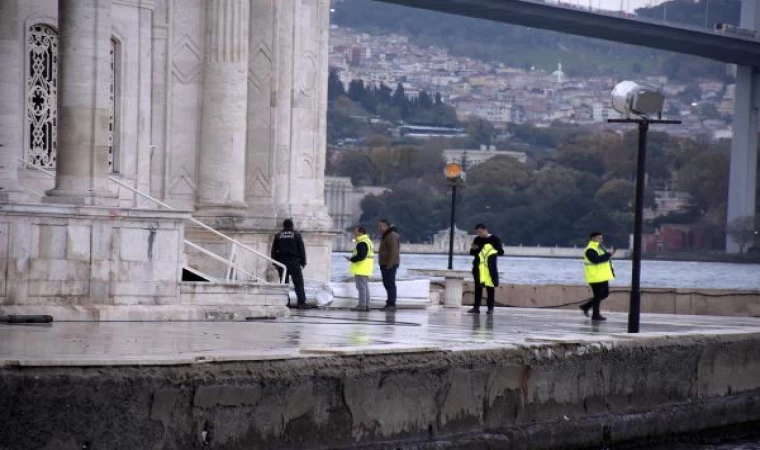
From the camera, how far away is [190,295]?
2089 centimetres

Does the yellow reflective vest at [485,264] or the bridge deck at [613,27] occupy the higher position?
the bridge deck at [613,27]

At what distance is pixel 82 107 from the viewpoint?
19.9 metres

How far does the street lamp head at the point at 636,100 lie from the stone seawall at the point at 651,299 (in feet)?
32.5

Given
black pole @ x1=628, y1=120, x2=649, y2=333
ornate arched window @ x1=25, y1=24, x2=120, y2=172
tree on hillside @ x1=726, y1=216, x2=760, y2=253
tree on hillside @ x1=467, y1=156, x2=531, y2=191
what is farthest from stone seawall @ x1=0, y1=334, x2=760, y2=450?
tree on hillside @ x1=467, y1=156, x2=531, y2=191

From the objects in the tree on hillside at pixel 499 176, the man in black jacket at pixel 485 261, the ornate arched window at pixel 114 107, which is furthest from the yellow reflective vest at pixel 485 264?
the tree on hillside at pixel 499 176

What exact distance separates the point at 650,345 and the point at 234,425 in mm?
6392

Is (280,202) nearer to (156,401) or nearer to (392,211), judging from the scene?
(156,401)

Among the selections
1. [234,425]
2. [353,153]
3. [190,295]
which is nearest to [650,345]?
[190,295]

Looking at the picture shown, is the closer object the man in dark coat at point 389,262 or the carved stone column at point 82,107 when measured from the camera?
the carved stone column at point 82,107

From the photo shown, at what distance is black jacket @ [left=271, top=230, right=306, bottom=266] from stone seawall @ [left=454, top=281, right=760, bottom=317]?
6.14 meters

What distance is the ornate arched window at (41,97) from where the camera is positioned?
23875mm

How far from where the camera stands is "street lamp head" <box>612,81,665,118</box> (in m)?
21.0

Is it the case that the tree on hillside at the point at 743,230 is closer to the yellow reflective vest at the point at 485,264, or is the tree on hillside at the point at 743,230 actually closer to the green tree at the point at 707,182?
the green tree at the point at 707,182

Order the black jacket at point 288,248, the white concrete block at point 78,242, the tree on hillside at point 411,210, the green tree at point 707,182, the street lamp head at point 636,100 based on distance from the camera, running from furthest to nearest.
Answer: the green tree at point 707,182
the tree on hillside at point 411,210
the black jacket at point 288,248
the street lamp head at point 636,100
the white concrete block at point 78,242
